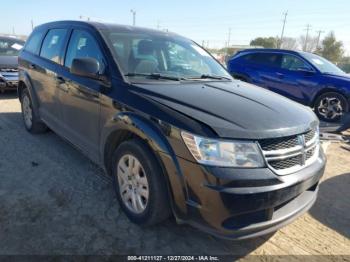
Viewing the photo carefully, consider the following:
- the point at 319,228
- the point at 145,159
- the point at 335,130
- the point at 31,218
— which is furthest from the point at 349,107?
the point at 31,218

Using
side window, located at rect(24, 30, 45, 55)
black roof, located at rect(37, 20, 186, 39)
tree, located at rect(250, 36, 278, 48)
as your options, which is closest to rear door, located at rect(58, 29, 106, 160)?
black roof, located at rect(37, 20, 186, 39)

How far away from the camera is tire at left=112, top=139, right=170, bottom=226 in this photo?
2559 millimetres

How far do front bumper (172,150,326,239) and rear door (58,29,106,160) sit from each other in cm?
137

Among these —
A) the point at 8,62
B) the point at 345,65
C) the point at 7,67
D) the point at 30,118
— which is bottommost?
the point at 345,65

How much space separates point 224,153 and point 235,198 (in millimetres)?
316

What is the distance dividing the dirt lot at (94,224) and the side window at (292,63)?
500 centimetres

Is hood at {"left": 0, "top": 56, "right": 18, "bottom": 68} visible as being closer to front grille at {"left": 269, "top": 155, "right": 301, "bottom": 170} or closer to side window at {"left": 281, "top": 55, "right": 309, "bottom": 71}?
side window at {"left": 281, "top": 55, "right": 309, "bottom": 71}

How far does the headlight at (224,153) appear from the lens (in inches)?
87.7

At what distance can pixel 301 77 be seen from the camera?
8.23 meters

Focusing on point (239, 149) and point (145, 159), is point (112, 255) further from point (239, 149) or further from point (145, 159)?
point (239, 149)

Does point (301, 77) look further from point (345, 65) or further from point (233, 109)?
point (345, 65)

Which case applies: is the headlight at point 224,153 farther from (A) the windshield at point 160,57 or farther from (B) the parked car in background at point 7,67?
(B) the parked car in background at point 7,67

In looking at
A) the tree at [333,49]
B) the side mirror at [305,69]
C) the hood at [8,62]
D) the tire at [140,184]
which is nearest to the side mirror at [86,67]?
the tire at [140,184]

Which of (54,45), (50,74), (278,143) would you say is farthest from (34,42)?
(278,143)
